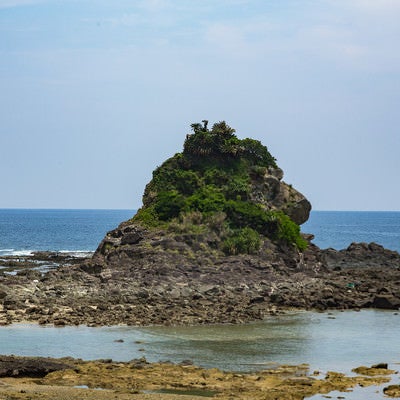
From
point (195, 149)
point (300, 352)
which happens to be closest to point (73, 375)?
point (300, 352)

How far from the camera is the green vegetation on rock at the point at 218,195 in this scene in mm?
61188

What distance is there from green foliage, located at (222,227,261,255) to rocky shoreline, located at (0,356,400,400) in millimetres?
28443

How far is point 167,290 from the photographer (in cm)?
5000

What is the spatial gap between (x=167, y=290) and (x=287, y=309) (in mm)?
7394

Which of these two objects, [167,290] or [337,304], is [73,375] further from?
[337,304]

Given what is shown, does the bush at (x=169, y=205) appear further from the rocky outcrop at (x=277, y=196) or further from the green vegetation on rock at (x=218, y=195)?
the rocky outcrop at (x=277, y=196)

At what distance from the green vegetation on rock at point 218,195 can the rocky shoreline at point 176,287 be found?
1561 mm

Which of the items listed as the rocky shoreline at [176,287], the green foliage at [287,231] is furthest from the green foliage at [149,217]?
the green foliage at [287,231]

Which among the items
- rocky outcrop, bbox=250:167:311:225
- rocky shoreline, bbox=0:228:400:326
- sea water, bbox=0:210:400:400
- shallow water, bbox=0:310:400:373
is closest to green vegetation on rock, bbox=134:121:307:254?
rocky outcrop, bbox=250:167:311:225

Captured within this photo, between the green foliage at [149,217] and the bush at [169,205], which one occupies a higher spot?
the bush at [169,205]

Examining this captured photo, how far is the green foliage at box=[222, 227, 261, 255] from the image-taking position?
59.7 m

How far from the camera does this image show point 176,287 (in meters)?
50.7

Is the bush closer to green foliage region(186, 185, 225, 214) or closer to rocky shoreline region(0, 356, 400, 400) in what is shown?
green foliage region(186, 185, 225, 214)

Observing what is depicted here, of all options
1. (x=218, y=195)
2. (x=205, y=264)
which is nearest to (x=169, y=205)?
(x=218, y=195)
